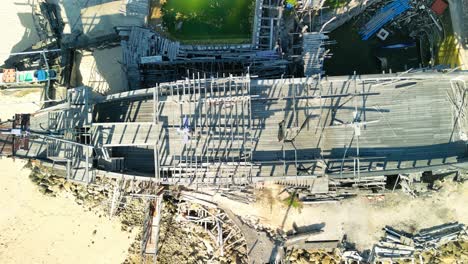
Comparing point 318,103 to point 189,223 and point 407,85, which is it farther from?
point 189,223

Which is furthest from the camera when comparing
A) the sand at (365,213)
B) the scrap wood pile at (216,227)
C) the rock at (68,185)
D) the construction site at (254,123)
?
the rock at (68,185)

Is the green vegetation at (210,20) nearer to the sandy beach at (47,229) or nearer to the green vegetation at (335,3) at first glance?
the green vegetation at (335,3)

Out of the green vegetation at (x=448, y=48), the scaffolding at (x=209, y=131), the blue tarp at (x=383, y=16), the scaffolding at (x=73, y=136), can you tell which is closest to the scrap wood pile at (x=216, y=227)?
the scaffolding at (x=209, y=131)

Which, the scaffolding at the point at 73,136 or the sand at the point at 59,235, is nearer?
the scaffolding at the point at 73,136

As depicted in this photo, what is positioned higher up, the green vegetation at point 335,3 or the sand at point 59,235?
the green vegetation at point 335,3

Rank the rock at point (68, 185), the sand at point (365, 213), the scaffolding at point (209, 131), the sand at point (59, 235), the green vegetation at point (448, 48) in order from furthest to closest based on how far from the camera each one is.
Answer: the sand at point (59, 235), the rock at point (68, 185), the sand at point (365, 213), the green vegetation at point (448, 48), the scaffolding at point (209, 131)

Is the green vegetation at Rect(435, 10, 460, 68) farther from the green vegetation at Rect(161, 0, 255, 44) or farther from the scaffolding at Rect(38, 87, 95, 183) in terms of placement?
the scaffolding at Rect(38, 87, 95, 183)

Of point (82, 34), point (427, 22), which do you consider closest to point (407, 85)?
point (427, 22)
